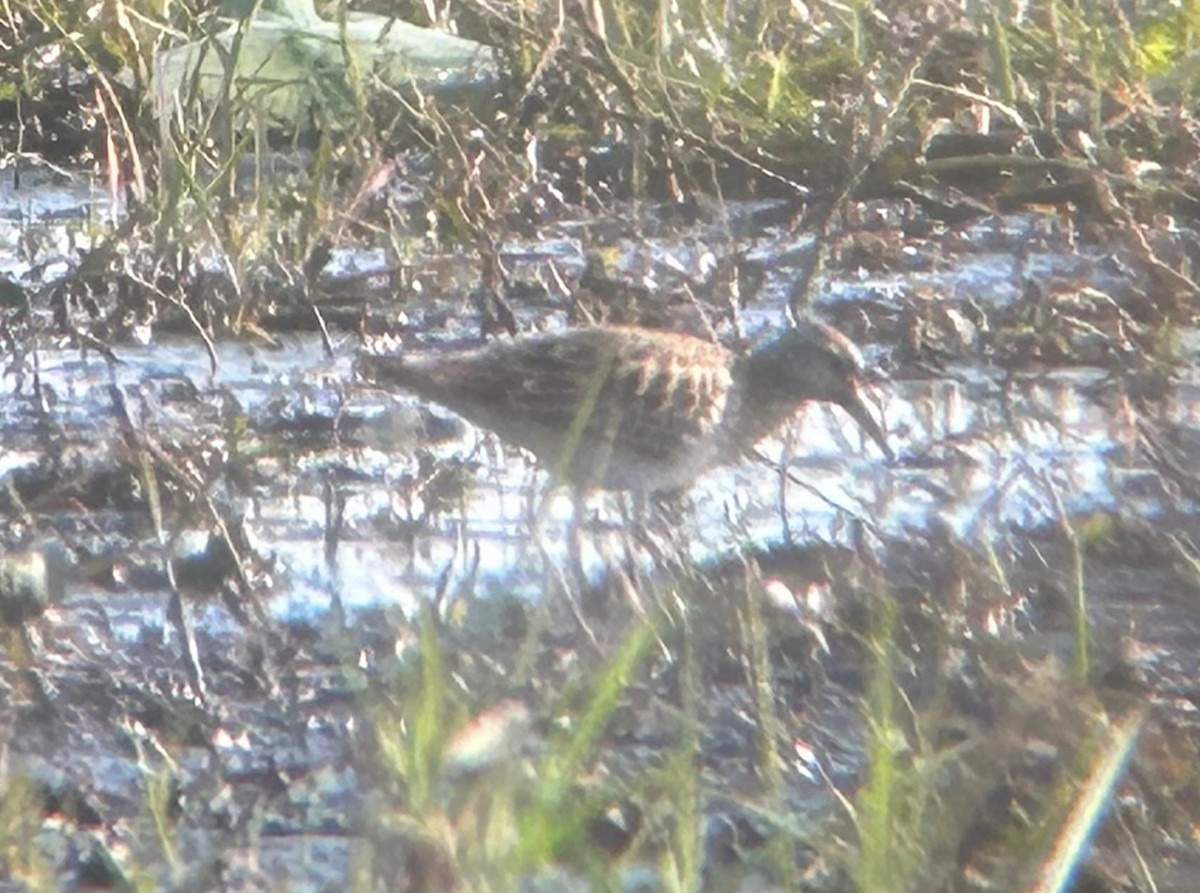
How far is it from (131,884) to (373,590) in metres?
1.33

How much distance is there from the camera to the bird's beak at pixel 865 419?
515 centimetres

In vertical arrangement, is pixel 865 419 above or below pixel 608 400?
below

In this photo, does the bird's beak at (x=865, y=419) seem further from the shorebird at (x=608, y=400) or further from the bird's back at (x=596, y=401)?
the bird's back at (x=596, y=401)

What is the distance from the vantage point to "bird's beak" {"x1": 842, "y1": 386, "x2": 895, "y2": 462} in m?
5.15

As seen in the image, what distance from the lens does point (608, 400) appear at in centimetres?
484

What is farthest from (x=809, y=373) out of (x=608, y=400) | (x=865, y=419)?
(x=608, y=400)

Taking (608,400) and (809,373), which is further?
(809,373)

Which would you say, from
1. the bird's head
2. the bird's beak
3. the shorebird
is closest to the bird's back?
the shorebird

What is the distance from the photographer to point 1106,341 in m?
5.94

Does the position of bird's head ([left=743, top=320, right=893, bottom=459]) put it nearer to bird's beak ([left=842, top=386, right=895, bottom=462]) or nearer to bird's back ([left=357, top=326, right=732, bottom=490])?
bird's beak ([left=842, top=386, right=895, bottom=462])

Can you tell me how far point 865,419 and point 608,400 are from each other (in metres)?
0.67

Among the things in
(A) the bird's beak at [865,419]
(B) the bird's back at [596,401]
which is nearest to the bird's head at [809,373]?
(A) the bird's beak at [865,419]

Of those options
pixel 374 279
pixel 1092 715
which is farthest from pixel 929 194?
pixel 1092 715

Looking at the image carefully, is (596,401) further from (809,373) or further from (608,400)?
(809,373)
